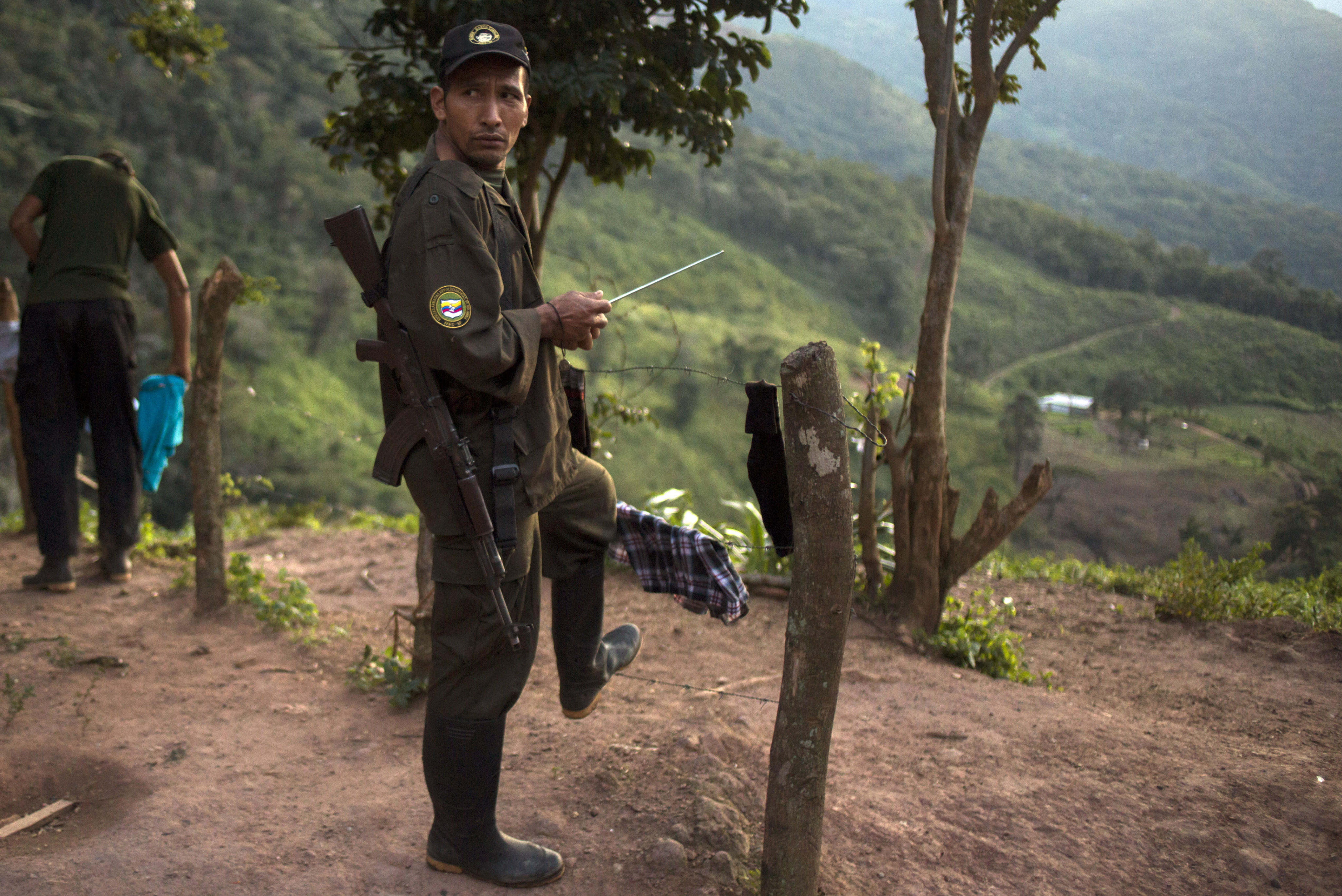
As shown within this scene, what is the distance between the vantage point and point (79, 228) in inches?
171

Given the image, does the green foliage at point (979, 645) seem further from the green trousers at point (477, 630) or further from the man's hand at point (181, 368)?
the man's hand at point (181, 368)

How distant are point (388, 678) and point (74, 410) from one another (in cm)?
240

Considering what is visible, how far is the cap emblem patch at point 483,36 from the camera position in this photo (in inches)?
82.0

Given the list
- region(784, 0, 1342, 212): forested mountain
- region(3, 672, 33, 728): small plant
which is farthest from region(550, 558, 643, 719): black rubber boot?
region(784, 0, 1342, 212): forested mountain

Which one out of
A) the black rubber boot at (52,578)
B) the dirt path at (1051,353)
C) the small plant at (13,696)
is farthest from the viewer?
the dirt path at (1051,353)

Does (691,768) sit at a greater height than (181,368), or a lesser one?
lesser

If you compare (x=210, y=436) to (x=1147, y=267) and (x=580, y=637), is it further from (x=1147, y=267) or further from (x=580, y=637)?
(x=1147, y=267)

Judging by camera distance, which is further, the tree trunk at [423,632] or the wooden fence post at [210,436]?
the wooden fence post at [210,436]

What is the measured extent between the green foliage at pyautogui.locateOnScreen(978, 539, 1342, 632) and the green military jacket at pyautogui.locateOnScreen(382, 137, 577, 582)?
368 cm

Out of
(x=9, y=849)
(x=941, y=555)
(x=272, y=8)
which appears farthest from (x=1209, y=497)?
(x=272, y=8)

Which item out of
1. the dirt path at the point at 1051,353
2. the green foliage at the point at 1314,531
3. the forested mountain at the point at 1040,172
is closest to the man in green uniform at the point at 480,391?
the forested mountain at the point at 1040,172

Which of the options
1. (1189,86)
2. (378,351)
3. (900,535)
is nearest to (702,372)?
(378,351)

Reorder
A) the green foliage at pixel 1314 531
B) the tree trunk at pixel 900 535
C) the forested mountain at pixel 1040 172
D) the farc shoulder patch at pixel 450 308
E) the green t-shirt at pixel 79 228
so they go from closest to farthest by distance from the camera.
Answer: the farc shoulder patch at pixel 450 308, the tree trunk at pixel 900 535, the green t-shirt at pixel 79 228, the green foliage at pixel 1314 531, the forested mountain at pixel 1040 172

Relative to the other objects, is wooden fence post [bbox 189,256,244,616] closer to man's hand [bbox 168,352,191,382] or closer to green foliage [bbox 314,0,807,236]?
man's hand [bbox 168,352,191,382]
